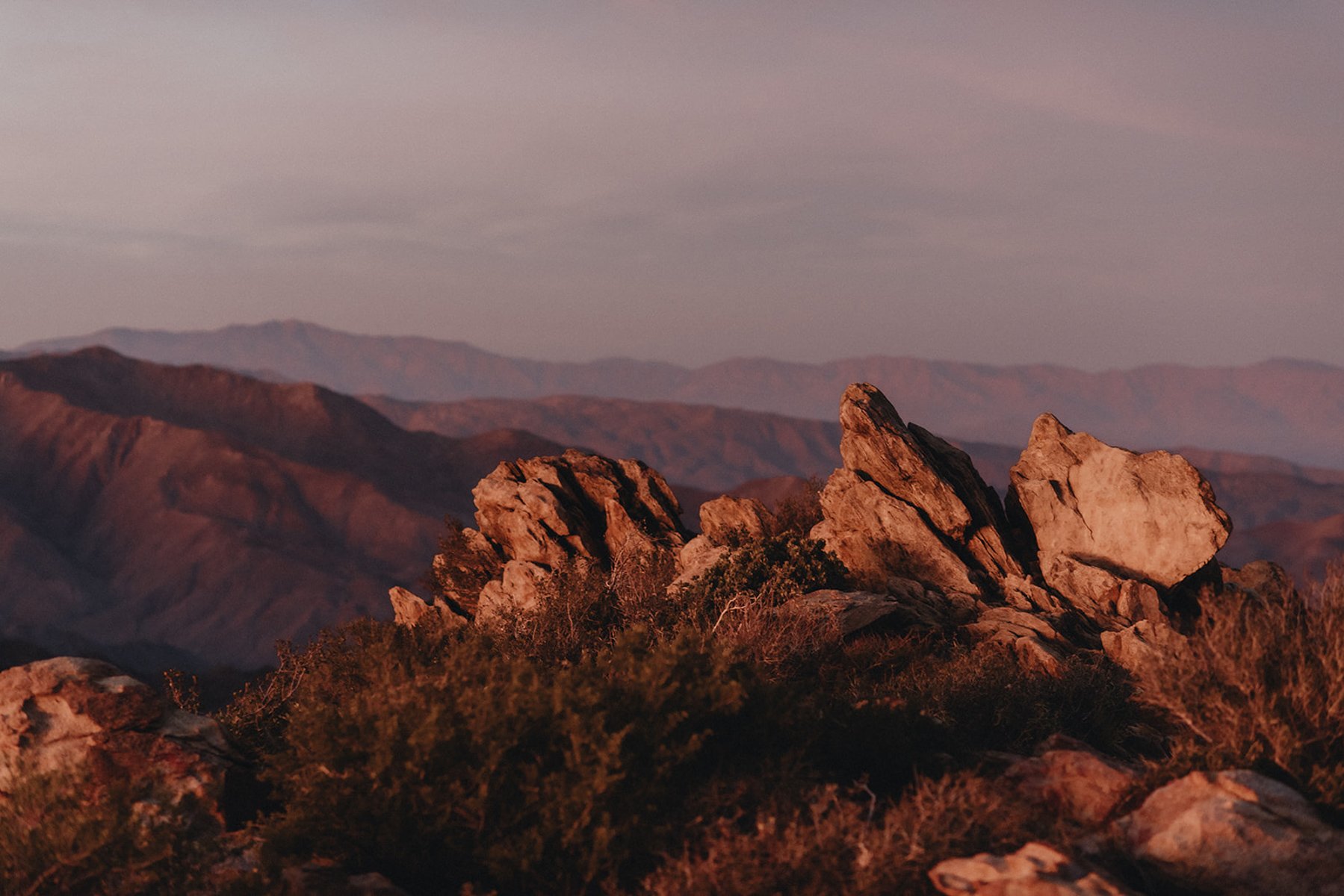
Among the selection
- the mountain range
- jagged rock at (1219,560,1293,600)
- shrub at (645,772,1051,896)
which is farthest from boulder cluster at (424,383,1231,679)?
the mountain range

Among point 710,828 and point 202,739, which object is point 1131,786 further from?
point 202,739

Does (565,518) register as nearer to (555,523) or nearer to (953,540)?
(555,523)

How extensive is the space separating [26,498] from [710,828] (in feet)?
481

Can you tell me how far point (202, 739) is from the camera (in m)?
11.3

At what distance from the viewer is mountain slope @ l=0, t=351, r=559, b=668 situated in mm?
107250

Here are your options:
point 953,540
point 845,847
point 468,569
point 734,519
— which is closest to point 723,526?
point 734,519

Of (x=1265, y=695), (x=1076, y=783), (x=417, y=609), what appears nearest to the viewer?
(x=1076, y=783)

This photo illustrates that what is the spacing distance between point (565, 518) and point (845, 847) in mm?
14927

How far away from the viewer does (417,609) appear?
78.6 ft

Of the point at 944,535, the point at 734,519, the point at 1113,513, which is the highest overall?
the point at 1113,513

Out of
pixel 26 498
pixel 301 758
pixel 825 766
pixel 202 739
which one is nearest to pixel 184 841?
pixel 301 758

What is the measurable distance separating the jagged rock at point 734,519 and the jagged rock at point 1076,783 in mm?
11219

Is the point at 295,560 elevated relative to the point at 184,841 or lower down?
lower down

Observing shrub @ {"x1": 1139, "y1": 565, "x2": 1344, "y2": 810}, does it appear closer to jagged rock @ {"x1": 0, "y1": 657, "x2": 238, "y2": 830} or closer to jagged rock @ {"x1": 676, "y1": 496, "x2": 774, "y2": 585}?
jagged rock @ {"x1": 0, "y1": 657, "x2": 238, "y2": 830}
